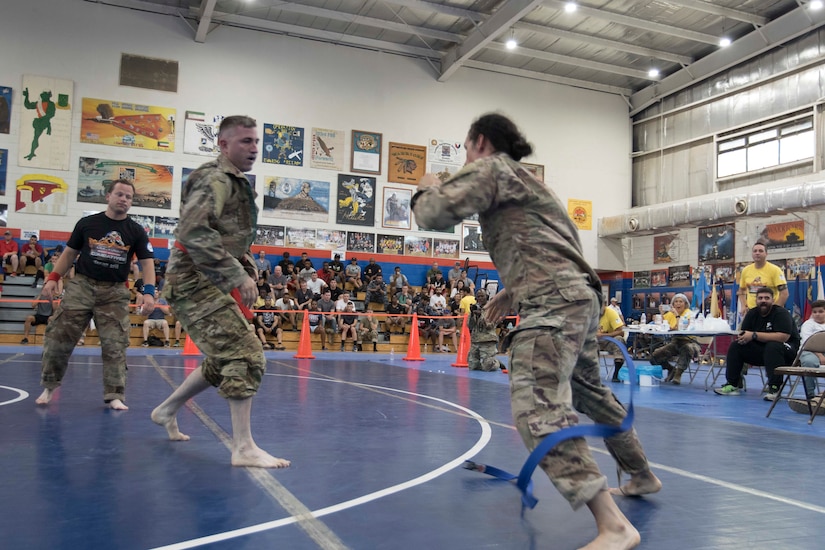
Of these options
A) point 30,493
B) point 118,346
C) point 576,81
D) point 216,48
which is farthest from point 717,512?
point 576,81

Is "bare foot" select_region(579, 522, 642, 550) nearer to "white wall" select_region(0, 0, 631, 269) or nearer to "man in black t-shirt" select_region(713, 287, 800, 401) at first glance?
"man in black t-shirt" select_region(713, 287, 800, 401)

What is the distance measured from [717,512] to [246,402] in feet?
7.79

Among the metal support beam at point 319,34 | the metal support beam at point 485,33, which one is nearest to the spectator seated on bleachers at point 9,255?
the metal support beam at point 319,34

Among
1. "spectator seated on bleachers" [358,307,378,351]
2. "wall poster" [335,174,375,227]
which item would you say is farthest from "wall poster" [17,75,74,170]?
"spectator seated on bleachers" [358,307,378,351]

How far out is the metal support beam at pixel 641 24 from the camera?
18820 millimetres

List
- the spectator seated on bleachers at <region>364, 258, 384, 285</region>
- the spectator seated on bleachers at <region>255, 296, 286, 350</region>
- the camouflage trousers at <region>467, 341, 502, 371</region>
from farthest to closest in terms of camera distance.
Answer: the spectator seated on bleachers at <region>364, 258, 384, 285</region>, the spectator seated on bleachers at <region>255, 296, 286, 350</region>, the camouflage trousers at <region>467, 341, 502, 371</region>

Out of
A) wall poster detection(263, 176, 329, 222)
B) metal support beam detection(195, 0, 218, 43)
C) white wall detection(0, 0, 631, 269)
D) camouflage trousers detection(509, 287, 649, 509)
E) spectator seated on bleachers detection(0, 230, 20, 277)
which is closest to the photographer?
camouflage trousers detection(509, 287, 649, 509)

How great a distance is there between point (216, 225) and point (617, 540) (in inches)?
101

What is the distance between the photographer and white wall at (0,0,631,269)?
19.1m

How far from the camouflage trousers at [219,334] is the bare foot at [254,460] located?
30 centimetres

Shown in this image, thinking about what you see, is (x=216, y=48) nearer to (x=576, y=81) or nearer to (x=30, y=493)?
(x=576, y=81)

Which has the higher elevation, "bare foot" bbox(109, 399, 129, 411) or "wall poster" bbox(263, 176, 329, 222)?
"wall poster" bbox(263, 176, 329, 222)

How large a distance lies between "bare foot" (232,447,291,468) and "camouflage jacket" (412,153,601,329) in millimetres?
1701

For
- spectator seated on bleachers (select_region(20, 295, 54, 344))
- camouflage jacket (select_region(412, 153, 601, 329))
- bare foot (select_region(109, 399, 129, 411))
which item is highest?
camouflage jacket (select_region(412, 153, 601, 329))
